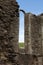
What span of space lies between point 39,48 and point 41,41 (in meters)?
0.36

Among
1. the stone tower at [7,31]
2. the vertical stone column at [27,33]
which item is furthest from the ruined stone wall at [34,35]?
the stone tower at [7,31]

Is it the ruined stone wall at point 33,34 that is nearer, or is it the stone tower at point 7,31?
the stone tower at point 7,31

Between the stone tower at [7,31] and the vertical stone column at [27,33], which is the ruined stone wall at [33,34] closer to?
the vertical stone column at [27,33]

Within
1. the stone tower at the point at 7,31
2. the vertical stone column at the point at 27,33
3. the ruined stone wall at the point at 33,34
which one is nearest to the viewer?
the stone tower at the point at 7,31

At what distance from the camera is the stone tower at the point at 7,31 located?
5453 millimetres

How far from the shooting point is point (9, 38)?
5.58m

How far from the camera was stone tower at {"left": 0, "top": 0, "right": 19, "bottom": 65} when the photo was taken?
5.45 m

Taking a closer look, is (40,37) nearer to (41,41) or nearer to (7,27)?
(41,41)

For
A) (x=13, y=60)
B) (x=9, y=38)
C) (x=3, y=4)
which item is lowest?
(x=13, y=60)

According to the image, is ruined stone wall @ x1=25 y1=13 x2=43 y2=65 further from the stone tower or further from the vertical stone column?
the stone tower

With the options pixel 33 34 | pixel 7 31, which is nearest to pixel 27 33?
pixel 33 34

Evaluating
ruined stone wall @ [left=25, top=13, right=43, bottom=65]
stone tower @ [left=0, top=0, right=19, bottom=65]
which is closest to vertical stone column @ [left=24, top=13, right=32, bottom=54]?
ruined stone wall @ [left=25, top=13, right=43, bottom=65]

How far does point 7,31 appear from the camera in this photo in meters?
5.54

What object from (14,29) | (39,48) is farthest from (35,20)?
(14,29)
